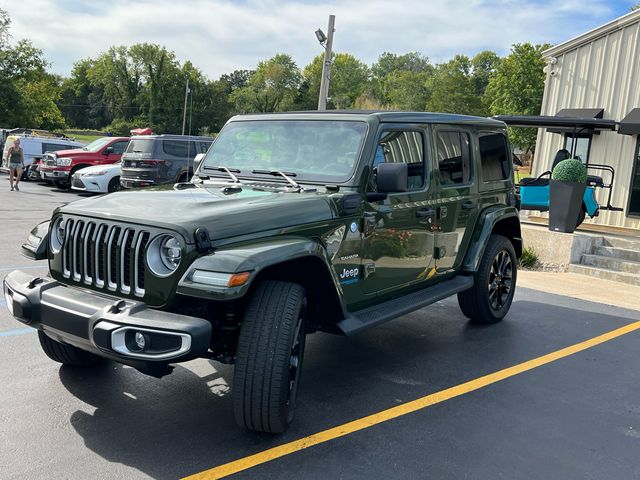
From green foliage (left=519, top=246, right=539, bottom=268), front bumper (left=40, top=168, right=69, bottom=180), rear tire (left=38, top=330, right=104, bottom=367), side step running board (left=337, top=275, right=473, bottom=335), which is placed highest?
side step running board (left=337, top=275, right=473, bottom=335)

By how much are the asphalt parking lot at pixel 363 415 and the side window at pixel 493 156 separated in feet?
5.29

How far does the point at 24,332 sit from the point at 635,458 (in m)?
4.59

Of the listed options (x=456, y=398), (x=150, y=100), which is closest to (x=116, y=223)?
(x=456, y=398)

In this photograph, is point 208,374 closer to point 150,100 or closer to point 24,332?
point 24,332

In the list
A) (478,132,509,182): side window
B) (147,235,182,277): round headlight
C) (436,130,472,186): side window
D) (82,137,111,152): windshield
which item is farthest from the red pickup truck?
(147,235,182,277): round headlight

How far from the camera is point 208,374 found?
439cm

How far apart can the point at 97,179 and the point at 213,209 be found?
14439mm

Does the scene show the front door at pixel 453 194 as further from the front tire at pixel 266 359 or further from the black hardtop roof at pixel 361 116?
the front tire at pixel 266 359

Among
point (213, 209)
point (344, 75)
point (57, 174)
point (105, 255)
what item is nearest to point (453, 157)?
point (213, 209)

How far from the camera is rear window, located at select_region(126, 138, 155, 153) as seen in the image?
14.6 metres

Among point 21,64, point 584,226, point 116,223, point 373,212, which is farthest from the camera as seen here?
point 21,64

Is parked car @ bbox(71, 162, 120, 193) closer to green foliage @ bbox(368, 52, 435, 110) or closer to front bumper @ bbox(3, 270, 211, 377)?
front bumper @ bbox(3, 270, 211, 377)

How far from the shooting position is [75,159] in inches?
714

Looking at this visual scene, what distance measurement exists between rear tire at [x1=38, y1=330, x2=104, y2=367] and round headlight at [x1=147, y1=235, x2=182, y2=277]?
53.8 inches
